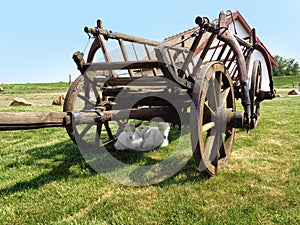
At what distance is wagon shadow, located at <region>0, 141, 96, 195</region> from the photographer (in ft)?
8.11

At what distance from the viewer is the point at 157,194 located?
86.0 inches

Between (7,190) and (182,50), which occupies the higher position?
(182,50)

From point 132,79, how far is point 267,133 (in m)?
2.85

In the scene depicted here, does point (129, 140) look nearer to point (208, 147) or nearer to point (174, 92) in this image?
point (174, 92)

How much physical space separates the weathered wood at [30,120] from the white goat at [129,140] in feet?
5.35

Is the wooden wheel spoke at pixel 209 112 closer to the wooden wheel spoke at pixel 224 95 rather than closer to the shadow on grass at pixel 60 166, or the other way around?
the wooden wheel spoke at pixel 224 95

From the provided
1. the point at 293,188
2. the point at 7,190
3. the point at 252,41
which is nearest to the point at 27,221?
the point at 7,190

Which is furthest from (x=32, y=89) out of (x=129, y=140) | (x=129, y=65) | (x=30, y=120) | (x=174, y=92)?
(x=30, y=120)

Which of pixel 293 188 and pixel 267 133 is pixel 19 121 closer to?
pixel 293 188

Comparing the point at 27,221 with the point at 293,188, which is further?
the point at 293,188

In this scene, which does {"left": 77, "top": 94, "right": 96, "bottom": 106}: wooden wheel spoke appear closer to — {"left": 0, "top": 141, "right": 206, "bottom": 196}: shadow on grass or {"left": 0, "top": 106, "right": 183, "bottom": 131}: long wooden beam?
{"left": 0, "top": 141, "right": 206, "bottom": 196}: shadow on grass

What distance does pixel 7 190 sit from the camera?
2359mm

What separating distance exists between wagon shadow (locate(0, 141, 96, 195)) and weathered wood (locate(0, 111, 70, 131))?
1.00 m

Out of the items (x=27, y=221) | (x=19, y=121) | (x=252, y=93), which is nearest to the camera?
(x=19, y=121)
